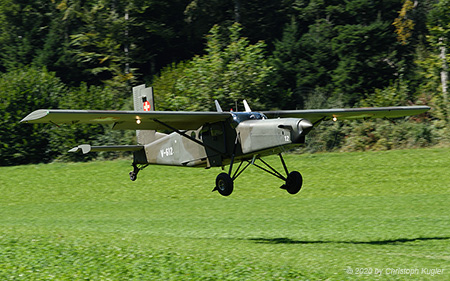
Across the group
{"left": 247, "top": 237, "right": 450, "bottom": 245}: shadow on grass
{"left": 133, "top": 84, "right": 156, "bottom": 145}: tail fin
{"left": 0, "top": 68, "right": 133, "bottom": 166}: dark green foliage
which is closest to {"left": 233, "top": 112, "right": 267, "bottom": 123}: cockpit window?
{"left": 133, "top": 84, "right": 156, "bottom": 145}: tail fin

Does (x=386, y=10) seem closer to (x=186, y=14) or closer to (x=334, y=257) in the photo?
(x=186, y=14)

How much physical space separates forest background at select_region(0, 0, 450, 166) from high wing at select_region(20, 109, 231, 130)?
80.6 ft

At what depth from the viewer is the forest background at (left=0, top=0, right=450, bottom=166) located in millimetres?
44250

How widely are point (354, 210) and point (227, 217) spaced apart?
210 inches

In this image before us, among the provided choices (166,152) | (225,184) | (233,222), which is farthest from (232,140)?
(233,222)

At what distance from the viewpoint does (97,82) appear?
65312mm

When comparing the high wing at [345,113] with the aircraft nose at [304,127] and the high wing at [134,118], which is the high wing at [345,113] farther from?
the aircraft nose at [304,127]

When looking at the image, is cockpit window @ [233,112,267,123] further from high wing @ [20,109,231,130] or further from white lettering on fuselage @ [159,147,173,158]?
white lettering on fuselage @ [159,147,173,158]

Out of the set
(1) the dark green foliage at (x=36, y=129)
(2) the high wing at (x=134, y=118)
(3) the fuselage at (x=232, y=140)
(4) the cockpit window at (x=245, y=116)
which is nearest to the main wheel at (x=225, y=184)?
(3) the fuselage at (x=232, y=140)

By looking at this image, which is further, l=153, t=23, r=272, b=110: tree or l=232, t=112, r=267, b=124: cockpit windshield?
l=153, t=23, r=272, b=110: tree

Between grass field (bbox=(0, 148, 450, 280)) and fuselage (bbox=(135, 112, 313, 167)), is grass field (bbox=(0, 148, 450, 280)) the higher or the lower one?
the lower one

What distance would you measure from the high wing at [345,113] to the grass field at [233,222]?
12.6ft

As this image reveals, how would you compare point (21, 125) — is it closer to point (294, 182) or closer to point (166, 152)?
point (166, 152)

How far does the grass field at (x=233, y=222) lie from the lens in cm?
1443
